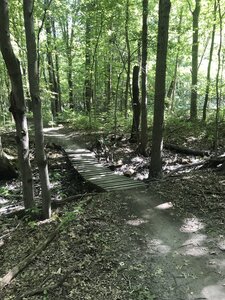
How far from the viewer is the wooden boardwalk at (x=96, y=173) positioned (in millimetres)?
8016

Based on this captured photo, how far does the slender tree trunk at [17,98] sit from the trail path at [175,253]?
2.25 meters

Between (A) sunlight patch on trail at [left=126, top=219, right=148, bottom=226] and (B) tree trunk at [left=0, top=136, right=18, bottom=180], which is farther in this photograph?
(B) tree trunk at [left=0, top=136, right=18, bottom=180]

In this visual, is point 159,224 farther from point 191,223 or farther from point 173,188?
point 173,188

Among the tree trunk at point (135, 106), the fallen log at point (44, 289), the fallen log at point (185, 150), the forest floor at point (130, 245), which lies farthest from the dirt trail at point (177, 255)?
the tree trunk at point (135, 106)

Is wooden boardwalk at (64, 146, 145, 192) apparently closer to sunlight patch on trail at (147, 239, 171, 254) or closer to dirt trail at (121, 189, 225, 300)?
dirt trail at (121, 189, 225, 300)

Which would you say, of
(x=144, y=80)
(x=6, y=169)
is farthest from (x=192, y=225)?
(x=6, y=169)

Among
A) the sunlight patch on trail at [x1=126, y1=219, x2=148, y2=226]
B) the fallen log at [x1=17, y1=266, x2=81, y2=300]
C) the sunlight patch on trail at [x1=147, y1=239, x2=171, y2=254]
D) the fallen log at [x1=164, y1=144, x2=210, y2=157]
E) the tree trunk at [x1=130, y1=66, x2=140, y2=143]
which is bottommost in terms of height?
the fallen log at [x1=17, y1=266, x2=81, y2=300]

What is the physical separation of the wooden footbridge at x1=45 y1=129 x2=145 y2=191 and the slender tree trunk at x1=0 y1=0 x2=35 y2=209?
224 centimetres

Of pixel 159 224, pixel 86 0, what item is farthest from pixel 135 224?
pixel 86 0

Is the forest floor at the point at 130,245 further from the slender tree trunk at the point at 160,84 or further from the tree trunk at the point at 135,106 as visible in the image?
the tree trunk at the point at 135,106

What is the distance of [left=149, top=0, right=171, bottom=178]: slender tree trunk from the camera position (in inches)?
302

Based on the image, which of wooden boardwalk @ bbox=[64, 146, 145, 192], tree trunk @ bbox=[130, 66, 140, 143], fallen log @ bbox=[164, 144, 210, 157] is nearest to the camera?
wooden boardwalk @ bbox=[64, 146, 145, 192]

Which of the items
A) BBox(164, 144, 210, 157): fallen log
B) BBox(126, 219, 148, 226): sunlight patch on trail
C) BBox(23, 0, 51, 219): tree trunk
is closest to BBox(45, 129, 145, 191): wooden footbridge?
BBox(126, 219, 148, 226): sunlight patch on trail

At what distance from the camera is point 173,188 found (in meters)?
7.27
